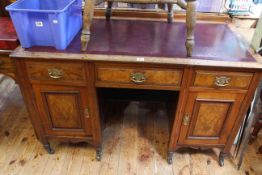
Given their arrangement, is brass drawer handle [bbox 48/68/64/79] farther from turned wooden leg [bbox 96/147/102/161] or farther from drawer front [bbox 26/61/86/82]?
turned wooden leg [bbox 96/147/102/161]

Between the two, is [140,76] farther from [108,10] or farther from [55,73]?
[108,10]

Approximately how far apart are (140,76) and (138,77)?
0.01 metres

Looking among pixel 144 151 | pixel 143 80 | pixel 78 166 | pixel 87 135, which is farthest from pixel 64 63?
pixel 144 151

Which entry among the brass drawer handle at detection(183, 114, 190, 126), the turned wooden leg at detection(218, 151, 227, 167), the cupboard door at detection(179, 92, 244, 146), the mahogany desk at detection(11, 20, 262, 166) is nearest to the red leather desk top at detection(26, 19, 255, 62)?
the mahogany desk at detection(11, 20, 262, 166)

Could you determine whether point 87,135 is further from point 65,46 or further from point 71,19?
point 71,19

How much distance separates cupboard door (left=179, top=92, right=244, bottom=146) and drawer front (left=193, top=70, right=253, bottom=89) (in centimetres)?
6

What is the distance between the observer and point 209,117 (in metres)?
1.17

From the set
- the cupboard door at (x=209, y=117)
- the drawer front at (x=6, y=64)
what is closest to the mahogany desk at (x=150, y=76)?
the cupboard door at (x=209, y=117)

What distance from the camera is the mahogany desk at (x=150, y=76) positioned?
3.22ft

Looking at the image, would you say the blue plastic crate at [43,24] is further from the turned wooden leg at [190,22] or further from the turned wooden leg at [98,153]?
the turned wooden leg at [98,153]

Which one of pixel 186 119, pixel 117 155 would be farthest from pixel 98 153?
pixel 186 119

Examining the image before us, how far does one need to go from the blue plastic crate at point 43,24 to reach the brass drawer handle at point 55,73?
0.11 m

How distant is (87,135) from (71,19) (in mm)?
669

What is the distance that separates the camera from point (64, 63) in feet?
3.30
